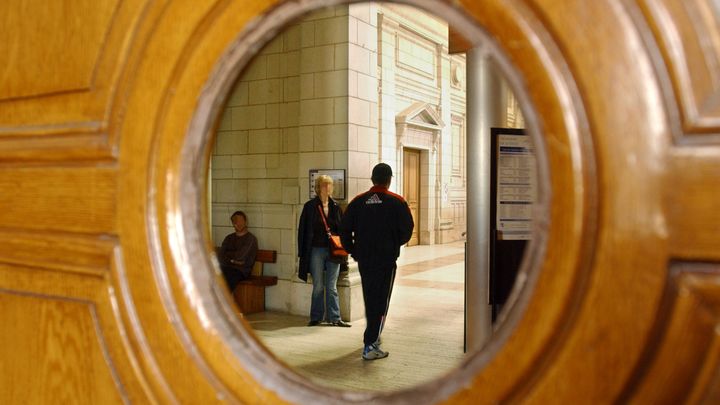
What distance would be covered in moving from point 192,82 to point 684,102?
1.44 ft

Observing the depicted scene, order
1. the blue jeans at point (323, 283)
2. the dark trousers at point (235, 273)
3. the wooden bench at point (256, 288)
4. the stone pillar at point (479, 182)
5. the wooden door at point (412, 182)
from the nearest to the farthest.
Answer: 1. the stone pillar at point (479, 182)
2. the blue jeans at point (323, 283)
3. the dark trousers at point (235, 273)
4. the wooden bench at point (256, 288)
5. the wooden door at point (412, 182)

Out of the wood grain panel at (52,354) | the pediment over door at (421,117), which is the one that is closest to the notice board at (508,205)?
the wood grain panel at (52,354)

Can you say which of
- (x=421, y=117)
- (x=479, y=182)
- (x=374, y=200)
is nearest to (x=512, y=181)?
(x=479, y=182)

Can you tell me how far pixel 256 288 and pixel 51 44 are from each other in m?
5.04

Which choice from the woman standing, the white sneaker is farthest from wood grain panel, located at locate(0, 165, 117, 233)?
the woman standing

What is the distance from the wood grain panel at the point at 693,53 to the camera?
0.40m

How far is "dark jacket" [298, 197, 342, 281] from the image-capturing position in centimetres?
494

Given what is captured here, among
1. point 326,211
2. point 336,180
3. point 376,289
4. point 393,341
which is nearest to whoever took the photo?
point 376,289

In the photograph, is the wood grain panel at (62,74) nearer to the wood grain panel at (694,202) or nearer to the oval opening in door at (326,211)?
the wood grain panel at (694,202)

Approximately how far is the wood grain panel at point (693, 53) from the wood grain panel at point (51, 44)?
1.88 feet

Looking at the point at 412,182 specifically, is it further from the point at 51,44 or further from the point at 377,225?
the point at 51,44

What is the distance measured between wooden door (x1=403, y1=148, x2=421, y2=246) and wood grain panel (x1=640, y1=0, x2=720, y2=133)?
10548 millimetres

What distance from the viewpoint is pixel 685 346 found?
1.36 feet

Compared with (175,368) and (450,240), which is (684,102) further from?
(450,240)
